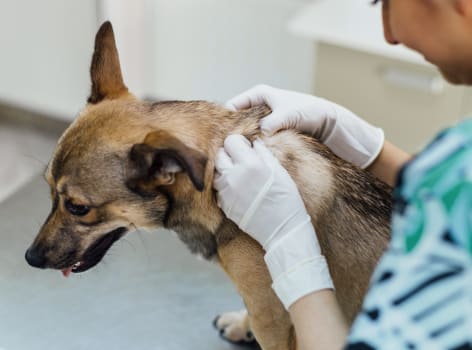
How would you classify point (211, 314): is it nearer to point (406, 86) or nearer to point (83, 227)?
point (83, 227)

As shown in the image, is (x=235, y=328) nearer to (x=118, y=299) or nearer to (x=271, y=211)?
(x=118, y=299)

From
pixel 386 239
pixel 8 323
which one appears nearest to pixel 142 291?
pixel 8 323

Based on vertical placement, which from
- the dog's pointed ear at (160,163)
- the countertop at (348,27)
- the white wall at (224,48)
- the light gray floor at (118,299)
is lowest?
the light gray floor at (118,299)

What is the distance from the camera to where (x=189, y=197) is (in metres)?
1.23

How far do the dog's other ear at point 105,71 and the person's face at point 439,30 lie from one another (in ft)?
1.96

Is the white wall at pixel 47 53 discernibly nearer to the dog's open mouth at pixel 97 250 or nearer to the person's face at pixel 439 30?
the dog's open mouth at pixel 97 250

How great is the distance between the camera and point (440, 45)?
790 mm

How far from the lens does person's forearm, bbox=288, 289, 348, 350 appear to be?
1.06 metres

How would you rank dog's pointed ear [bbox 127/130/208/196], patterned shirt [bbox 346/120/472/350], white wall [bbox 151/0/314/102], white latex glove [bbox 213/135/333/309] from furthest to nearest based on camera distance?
white wall [bbox 151/0/314/102], white latex glove [bbox 213/135/333/309], dog's pointed ear [bbox 127/130/208/196], patterned shirt [bbox 346/120/472/350]

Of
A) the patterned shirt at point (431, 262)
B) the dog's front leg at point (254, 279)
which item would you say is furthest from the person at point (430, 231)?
the dog's front leg at point (254, 279)

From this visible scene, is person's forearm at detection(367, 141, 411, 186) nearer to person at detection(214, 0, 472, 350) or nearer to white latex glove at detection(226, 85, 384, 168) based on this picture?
white latex glove at detection(226, 85, 384, 168)

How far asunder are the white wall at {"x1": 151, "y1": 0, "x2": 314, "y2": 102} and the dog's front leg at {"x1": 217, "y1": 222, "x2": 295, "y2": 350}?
1.26 metres

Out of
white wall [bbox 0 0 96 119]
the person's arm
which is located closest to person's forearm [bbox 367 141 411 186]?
the person's arm

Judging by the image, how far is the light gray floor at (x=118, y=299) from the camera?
1637mm
